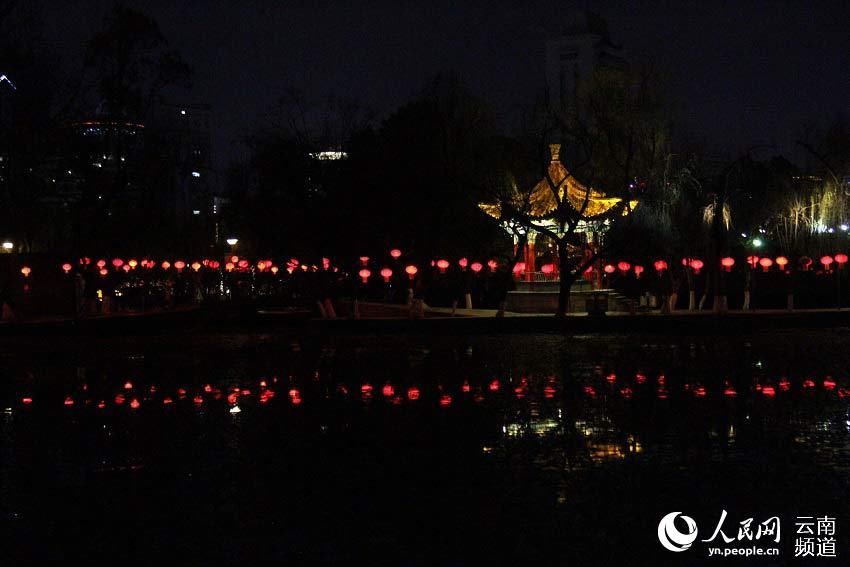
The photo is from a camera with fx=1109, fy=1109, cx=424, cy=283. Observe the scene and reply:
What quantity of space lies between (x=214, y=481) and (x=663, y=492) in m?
4.02

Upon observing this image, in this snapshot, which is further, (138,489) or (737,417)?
(737,417)

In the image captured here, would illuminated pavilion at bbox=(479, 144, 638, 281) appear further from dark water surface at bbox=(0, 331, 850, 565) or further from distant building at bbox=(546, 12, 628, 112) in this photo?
distant building at bbox=(546, 12, 628, 112)

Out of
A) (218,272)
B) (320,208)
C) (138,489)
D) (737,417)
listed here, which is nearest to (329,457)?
(138,489)

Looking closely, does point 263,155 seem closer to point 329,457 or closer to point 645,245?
point 645,245

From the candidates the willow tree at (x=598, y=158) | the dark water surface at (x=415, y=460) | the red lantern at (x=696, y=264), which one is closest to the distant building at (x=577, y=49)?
the red lantern at (x=696, y=264)

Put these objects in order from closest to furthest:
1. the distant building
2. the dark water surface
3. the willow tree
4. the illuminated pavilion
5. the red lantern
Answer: the dark water surface, the willow tree, the illuminated pavilion, the red lantern, the distant building

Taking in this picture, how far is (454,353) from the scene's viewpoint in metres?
25.2

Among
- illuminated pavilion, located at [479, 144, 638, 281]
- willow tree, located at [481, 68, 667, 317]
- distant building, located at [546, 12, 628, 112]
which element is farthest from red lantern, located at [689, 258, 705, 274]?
distant building, located at [546, 12, 628, 112]

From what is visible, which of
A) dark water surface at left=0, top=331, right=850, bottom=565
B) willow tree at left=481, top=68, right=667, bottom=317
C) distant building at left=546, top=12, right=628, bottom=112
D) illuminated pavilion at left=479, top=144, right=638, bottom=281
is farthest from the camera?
distant building at left=546, top=12, right=628, bottom=112

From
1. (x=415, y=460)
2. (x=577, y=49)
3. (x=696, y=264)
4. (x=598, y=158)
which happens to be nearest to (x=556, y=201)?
(x=598, y=158)

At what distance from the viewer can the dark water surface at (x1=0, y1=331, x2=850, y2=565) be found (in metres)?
7.95

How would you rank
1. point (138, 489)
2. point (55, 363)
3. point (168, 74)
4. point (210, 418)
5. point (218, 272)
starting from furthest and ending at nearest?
point (218, 272) → point (168, 74) → point (55, 363) → point (210, 418) → point (138, 489)

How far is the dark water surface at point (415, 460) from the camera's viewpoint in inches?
313

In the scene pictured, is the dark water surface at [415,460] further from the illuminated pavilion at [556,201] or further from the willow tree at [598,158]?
the illuminated pavilion at [556,201]
